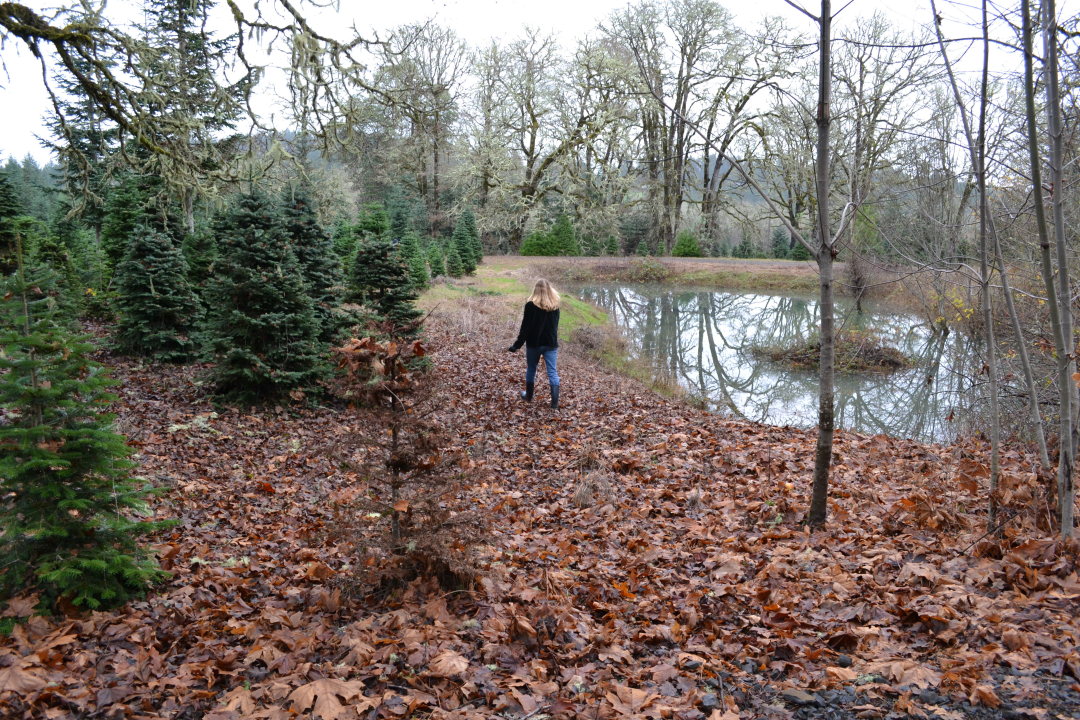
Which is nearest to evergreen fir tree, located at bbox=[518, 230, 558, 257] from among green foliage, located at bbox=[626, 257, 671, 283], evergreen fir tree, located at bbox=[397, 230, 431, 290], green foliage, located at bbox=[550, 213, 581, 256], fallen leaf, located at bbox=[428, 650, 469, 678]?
green foliage, located at bbox=[550, 213, 581, 256]

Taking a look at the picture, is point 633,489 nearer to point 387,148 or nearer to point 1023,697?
point 1023,697

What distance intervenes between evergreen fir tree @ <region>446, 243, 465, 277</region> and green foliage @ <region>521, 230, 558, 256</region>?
12.8 meters

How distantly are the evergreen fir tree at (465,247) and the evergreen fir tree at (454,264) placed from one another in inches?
11.8

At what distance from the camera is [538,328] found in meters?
9.12

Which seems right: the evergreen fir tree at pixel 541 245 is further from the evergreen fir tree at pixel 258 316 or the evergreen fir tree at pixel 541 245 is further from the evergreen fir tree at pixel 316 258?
the evergreen fir tree at pixel 258 316

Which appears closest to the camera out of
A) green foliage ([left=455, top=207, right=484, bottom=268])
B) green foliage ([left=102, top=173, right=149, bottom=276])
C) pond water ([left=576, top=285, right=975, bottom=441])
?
pond water ([left=576, top=285, right=975, bottom=441])

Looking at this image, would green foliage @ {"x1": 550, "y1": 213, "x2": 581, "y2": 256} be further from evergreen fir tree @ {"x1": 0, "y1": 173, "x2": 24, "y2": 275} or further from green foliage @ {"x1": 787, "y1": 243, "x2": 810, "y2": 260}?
evergreen fir tree @ {"x1": 0, "y1": 173, "x2": 24, "y2": 275}

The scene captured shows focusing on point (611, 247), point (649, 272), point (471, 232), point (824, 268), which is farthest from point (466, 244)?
point (824, 268)

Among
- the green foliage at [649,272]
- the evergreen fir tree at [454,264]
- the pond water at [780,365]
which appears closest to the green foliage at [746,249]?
the green foliage at [649,272]

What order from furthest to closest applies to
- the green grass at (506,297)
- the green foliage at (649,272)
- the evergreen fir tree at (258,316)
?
the green foliage at (649,272), the green grass at (506,297), the evergreen fir tree at (258,316)

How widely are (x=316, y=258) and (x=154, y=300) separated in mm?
2571

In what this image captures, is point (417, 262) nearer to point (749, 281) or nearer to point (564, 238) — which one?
point (749, 281)

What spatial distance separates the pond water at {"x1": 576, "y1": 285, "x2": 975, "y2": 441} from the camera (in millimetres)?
12422

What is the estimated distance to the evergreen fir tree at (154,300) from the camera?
9906mm
